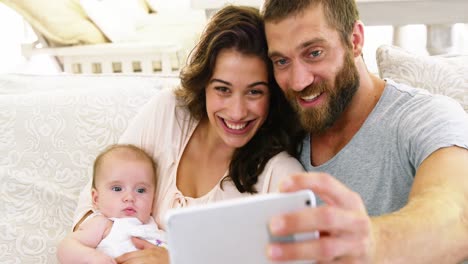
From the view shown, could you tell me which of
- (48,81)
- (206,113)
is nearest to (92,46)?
(48,81)

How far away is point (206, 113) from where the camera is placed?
160 cm

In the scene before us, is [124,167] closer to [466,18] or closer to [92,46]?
[466,18]

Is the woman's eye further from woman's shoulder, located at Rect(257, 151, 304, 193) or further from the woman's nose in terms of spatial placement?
woman's shoulder, located at Rect(257, 151, 304, 193)

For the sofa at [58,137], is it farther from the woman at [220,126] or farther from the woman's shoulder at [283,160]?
the woman's shoulder at [283,160]

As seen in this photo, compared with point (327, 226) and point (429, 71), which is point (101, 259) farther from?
point (429, 71)

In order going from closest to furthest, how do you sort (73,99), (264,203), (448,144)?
(264,203), (448,144), (73,99)

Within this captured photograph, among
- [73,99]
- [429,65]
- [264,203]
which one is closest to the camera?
[264,203]

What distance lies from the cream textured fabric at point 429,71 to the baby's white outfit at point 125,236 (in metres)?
0.76

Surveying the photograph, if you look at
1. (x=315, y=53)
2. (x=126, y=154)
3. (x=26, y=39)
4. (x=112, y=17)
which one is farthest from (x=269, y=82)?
(x=26, y=39)

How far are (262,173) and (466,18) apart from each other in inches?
→ 39.0

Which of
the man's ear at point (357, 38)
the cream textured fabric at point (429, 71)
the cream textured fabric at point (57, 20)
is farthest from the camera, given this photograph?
the cream textured fabric at point (57, 20)

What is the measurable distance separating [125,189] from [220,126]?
0.93 feet

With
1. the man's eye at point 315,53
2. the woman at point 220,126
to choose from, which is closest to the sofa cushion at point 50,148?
the woman at point 220,126

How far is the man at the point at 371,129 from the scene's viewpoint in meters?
0.96
